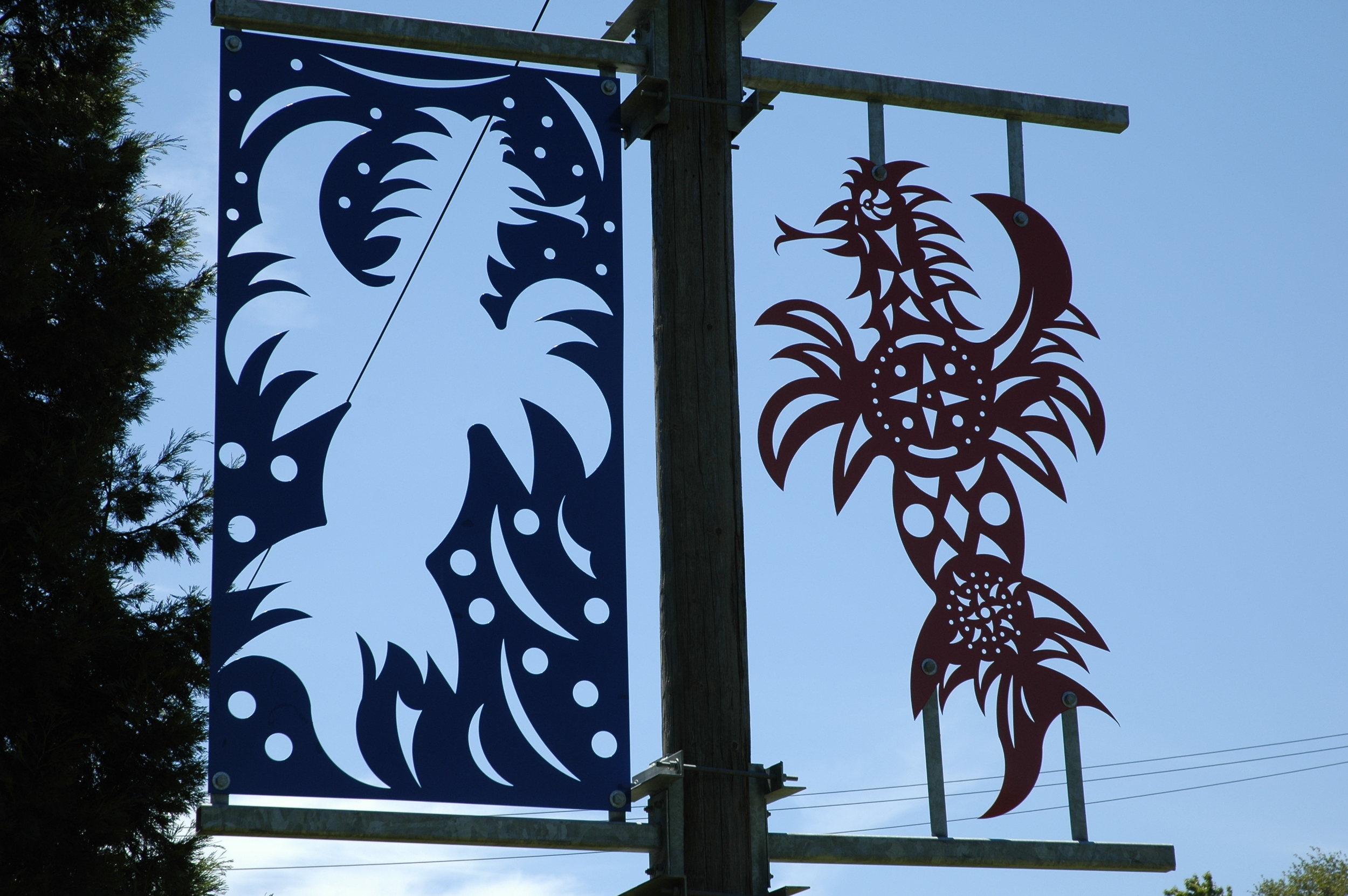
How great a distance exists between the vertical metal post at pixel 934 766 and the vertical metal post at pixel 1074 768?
0.39 meters

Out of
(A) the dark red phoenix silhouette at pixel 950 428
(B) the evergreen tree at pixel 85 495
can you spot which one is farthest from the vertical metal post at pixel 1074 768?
(B) the evergreen tree at pixel 85 495

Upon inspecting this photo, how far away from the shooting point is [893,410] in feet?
13.7

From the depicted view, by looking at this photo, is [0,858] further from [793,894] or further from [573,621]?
[793,894]

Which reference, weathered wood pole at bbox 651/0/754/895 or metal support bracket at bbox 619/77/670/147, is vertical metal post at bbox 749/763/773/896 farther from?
metal support bracket at bbox 619/77/670/147

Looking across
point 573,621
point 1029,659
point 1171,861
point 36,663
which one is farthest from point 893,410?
point 36,663

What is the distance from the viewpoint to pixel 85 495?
19.8 feet

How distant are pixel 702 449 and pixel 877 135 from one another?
1150 mm

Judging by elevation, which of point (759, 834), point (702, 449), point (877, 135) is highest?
point (877, 135)

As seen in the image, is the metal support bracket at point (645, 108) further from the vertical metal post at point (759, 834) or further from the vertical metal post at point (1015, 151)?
the vertical metal post at point (759, 834)

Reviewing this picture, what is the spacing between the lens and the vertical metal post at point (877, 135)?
4355 mm

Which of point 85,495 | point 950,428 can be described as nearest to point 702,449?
point 950,428

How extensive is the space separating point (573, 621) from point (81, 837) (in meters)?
2.85

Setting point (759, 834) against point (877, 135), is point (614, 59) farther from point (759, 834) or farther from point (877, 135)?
point (759, 834)

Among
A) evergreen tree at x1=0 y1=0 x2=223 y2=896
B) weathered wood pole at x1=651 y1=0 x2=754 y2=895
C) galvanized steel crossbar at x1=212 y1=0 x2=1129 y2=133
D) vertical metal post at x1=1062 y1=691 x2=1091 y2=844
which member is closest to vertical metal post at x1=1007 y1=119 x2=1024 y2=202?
galvanized steel crossbar at x1=212 y1=0 x2=1129 y2=133
